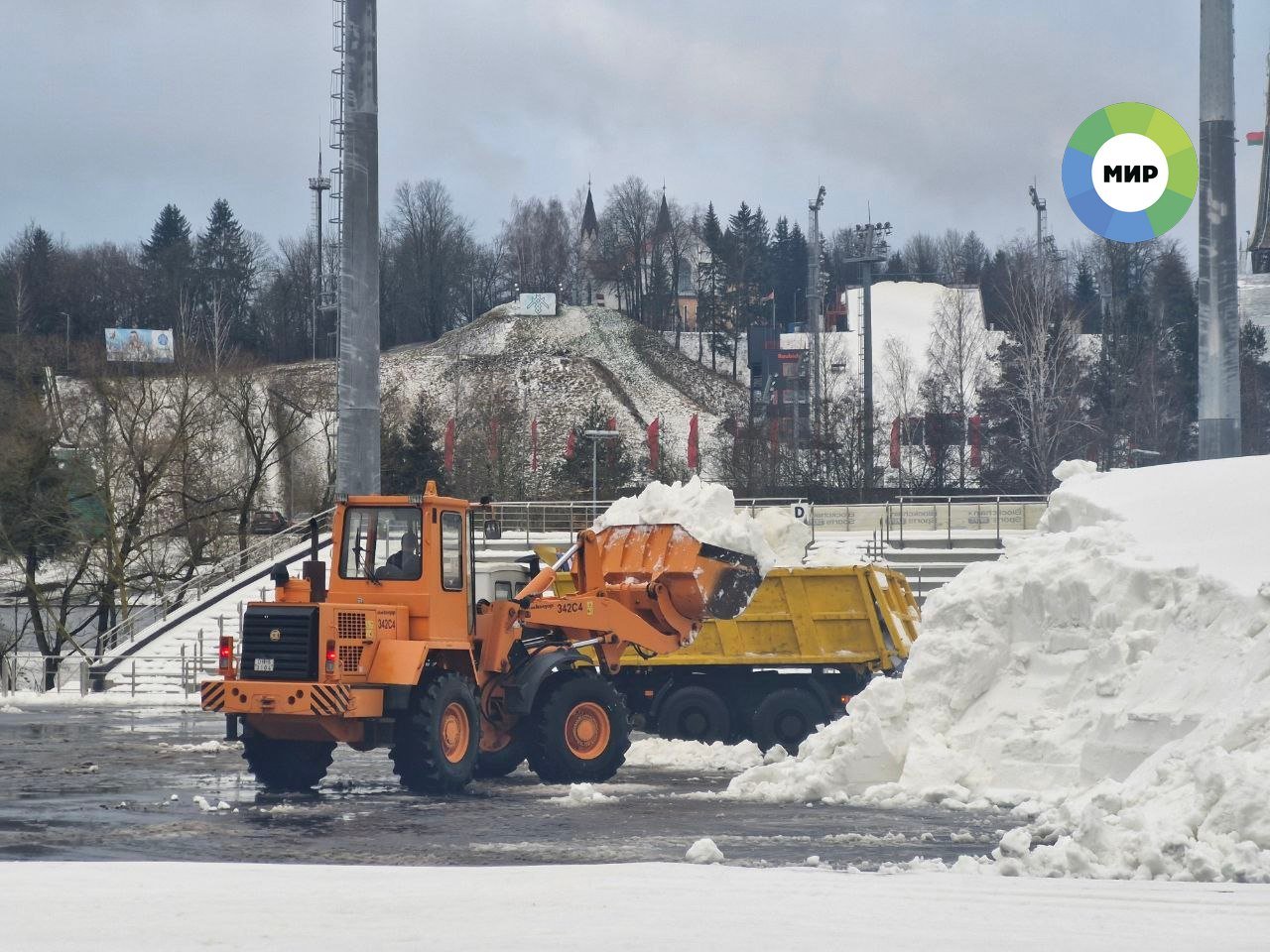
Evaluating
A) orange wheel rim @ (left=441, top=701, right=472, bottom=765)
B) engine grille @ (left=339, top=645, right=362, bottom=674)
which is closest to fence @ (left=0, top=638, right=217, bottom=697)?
orange wheel rim @ (left=441, top=701, right=472, bottom=765)

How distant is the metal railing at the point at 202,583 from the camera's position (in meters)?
40.2

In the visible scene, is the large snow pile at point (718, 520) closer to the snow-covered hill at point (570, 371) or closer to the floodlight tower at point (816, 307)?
the floodlight tower at point (816, 307)

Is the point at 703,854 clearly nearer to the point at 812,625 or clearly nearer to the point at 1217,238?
the point at 812,625

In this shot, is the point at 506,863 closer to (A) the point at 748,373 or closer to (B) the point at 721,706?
(B) the point at 721,706

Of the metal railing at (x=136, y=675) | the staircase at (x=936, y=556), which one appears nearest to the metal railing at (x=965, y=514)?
the staircase at (x=936, y=556)

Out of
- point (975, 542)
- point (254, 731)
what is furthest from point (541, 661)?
point (975, 542)

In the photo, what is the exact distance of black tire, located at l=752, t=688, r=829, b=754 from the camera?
20031 millimetres

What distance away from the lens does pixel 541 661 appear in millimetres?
17062

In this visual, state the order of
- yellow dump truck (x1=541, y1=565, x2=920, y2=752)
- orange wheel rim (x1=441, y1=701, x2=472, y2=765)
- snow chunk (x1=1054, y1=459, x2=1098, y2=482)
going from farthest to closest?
yellow dump truck (x1=541, y1=565, x2=920, y2=752)
snow chunk (x1=1054, y1=459, x2=1098, y2=482)
orange wheel rim (x1=441, y1=701, x2=472, y2=765)

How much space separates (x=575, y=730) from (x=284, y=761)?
10.0 ft

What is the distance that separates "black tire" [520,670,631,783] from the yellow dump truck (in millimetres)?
3195

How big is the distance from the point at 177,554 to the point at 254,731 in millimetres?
37105

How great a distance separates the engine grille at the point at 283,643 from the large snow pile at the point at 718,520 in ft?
18.0

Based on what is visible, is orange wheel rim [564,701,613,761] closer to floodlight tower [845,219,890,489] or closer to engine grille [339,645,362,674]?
engine grille [339,645,362,674]
